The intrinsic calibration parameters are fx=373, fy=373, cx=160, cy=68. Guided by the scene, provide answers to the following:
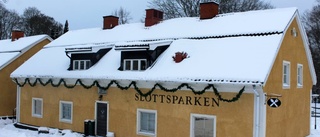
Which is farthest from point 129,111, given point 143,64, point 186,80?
point 186,80

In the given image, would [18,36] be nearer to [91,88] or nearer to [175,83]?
[91,88]

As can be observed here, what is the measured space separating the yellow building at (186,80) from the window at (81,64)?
0.06 m

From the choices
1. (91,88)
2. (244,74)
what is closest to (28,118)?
(91,88)

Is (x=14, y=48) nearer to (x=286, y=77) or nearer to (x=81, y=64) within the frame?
(x=81, y=64)

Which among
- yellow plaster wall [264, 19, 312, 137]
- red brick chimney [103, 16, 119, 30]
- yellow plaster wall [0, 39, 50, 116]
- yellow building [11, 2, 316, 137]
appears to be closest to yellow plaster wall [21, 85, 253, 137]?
yellow building [11, 2, 316, 137]

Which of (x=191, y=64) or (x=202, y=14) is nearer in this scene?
(x=191, y=64)

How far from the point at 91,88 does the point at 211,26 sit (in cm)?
666

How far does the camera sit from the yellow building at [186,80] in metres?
13.8

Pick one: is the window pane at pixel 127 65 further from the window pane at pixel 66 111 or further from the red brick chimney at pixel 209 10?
the red brick chimney at pixel 209 10

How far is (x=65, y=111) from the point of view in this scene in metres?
20.1

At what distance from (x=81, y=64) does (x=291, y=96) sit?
35.0ft

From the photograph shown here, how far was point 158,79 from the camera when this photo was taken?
1531cm

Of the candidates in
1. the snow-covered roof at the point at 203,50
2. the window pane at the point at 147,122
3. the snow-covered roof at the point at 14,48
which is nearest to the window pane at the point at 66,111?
the snow-covered roof at the point at 203,50

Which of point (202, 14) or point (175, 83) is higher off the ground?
point (202, 14)
